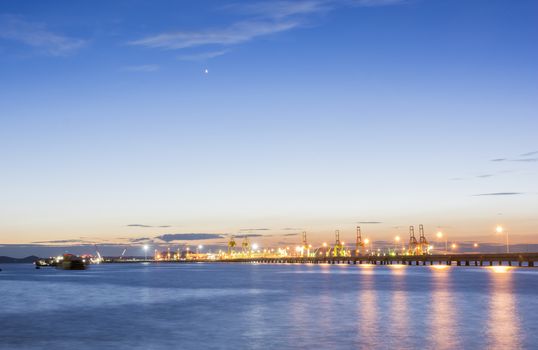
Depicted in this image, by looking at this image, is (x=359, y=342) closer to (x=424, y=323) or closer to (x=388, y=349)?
(x=388, y=349)

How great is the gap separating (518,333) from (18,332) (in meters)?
29.2

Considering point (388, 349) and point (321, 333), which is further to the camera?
point (321, 333)

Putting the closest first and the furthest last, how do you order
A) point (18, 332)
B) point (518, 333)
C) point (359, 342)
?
point (359, 342) → point (518, 333) → point (18, 332)

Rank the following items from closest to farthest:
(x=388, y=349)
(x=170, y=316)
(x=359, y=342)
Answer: (x=388, y=349)
(x=359, y=342)
(x=170, y=316)

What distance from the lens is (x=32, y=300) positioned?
65312mm

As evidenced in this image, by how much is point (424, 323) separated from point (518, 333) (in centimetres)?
668

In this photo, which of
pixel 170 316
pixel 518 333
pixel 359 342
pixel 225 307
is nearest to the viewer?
pixel 359 342

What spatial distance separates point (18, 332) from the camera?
1471 inches

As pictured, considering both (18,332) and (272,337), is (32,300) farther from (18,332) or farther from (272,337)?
(272,337)

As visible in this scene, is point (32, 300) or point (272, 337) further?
point (32, 300)

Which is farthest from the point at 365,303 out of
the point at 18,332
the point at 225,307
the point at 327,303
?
the point at 18,332

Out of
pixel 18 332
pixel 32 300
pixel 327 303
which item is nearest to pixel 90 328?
pixel 18 332

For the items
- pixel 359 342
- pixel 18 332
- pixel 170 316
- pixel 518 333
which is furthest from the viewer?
pixel 170 316

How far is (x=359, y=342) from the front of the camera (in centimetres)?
3098
